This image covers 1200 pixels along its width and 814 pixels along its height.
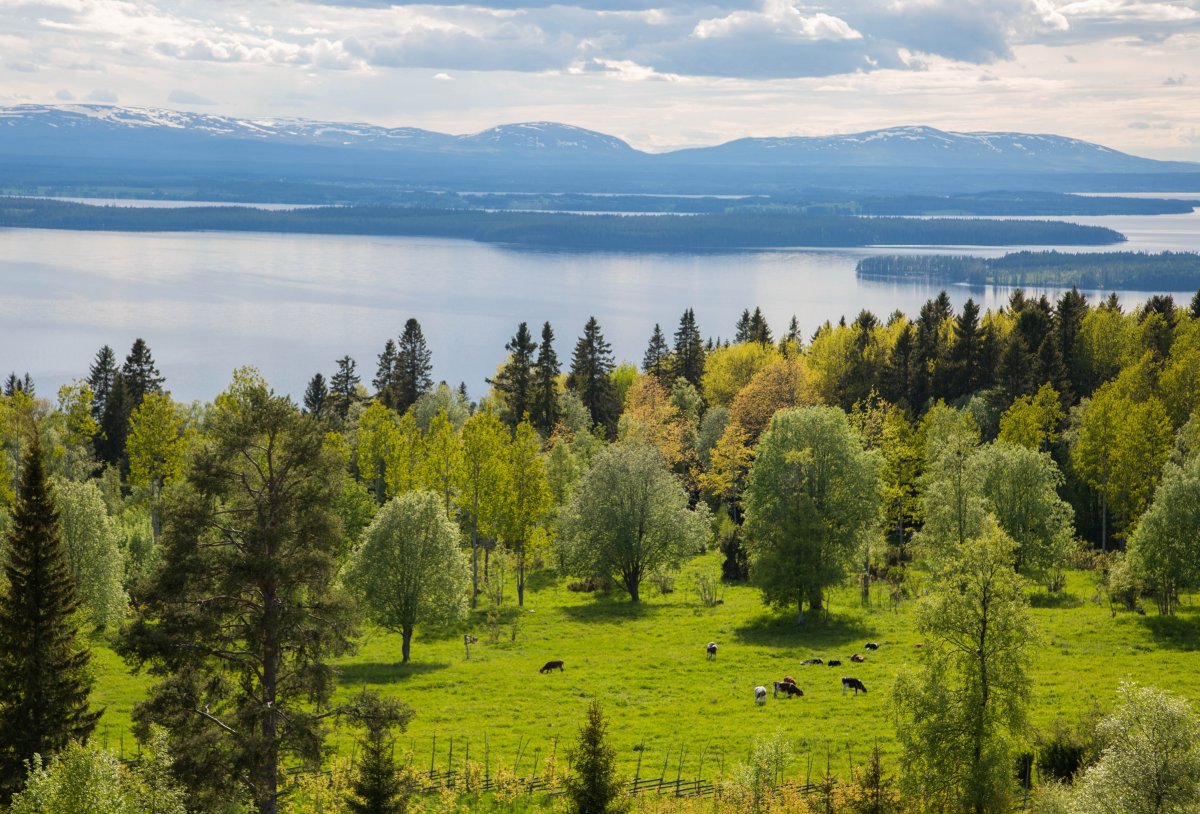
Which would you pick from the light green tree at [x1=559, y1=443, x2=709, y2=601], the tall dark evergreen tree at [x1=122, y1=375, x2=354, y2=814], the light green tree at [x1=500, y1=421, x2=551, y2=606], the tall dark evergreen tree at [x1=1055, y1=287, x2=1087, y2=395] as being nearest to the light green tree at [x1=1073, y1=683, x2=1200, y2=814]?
the tall dark evergreen tree at [x1=122, y1=375, x2=354, y2=814]

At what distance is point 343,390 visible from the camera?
12312 cm

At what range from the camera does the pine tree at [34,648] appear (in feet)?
101

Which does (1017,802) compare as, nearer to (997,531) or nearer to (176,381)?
(997,531)

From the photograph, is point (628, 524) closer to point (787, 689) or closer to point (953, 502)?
point (953, 502)

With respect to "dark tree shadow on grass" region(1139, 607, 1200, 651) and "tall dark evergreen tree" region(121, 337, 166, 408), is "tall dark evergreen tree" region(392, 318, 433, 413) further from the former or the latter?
"dark tree shadow on grass" region(1139, 607, 1200, 651)

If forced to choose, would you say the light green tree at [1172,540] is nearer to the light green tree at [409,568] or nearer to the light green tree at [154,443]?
the light green tree at [409,568]

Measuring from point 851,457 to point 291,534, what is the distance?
3700 centimetres

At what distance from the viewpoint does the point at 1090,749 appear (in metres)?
36.4

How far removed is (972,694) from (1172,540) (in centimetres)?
2470

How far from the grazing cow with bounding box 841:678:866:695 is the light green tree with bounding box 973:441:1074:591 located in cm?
1889

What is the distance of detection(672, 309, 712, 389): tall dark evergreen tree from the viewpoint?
4705 inches

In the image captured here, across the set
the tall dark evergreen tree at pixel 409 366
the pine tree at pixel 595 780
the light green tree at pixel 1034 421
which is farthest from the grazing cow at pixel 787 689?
the tall dark evergreen tree at pixel 409 366

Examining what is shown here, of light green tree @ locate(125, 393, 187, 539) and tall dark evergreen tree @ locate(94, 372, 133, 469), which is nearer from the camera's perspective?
light green tree @ locate(125, 393, 187, 539)

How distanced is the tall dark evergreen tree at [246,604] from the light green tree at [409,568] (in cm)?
2622
